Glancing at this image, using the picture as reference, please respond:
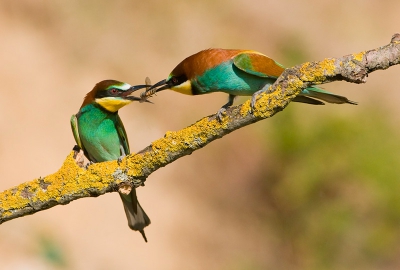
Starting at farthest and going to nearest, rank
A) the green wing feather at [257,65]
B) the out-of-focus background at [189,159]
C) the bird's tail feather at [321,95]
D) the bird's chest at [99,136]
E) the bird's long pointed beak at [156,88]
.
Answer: the out-of-focus background at [189,159] → the bird's chest at [99,136] → the bird's long pointed beak at [156,88] → the green wing feather at [257,65] → the bird's tail feather at [321,95]

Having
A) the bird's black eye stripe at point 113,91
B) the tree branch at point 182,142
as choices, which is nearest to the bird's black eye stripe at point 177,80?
the bird's black eye stripe at point 113,91

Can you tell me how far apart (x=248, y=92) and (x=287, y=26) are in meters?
3.94

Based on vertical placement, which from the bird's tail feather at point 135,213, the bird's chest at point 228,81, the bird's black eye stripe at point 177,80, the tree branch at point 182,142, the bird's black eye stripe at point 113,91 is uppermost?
the bird's black eye stripe at point 113,91

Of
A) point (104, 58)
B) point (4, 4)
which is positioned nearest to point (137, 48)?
point (104, 58)

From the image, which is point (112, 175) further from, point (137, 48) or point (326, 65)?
point (137, 48)

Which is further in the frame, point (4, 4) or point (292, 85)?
point (4, 4)

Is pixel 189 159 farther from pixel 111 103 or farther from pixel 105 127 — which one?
pixel 111 103

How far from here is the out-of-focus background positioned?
4.66 meters

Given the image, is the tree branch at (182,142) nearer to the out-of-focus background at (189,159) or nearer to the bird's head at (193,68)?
the bird's head at (193,68)

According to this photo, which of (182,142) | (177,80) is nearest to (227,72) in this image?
(177,80)

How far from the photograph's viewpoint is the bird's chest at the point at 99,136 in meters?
3.10

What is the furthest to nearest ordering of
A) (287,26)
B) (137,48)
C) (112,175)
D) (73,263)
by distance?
(287,26) → (137,48) → (73,263) → (112,175)

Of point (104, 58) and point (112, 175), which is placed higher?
point (104, 58)

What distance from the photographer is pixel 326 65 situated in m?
1.83
